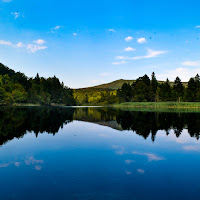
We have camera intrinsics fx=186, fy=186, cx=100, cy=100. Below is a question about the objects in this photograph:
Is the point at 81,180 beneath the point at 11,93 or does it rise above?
beneath

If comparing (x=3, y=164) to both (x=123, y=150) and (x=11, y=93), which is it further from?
(x=11, y=93)

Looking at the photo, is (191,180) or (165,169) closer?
(191,180)

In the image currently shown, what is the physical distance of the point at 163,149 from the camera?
14.6 meters

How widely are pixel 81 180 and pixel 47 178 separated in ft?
5.25

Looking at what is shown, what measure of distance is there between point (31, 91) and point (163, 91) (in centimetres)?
10212

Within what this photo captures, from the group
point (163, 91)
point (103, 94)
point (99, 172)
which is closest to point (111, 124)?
point (99, 172)

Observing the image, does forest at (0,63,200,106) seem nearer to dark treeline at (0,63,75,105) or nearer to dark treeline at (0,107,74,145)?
dark treeline at (0,63,75,105)

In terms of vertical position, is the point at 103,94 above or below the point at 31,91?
below

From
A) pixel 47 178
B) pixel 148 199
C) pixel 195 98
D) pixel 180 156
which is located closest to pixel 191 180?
pixel 148 199

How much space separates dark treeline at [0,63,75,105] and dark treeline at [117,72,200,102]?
6221cm

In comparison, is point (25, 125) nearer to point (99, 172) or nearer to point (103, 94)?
point (99, 172)

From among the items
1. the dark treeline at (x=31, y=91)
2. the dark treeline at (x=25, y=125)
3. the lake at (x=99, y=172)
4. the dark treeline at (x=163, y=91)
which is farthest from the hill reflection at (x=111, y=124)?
the dark treeline at (x=163, y=91)

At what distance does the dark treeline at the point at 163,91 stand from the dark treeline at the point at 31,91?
204 feet

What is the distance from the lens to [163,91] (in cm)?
13388
